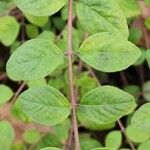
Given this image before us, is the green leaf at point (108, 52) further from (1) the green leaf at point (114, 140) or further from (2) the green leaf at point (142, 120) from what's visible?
(1) the green leaf at point (114, 140)

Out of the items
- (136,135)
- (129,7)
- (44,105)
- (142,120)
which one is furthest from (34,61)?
(129,7)

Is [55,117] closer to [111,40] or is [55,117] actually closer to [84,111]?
[84,111]

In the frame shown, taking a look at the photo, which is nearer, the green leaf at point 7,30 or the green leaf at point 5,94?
the green leaf at point 5,94

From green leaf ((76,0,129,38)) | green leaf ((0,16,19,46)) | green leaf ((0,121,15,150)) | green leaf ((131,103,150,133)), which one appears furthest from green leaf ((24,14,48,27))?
green leaf ((131,103,150,133))

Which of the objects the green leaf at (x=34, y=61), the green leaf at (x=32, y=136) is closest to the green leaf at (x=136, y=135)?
the green leaf at (x=32, y=136)

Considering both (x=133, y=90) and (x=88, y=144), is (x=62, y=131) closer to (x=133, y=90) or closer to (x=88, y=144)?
(x=88, y=144)
